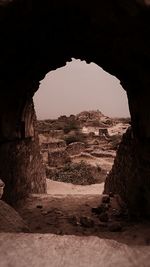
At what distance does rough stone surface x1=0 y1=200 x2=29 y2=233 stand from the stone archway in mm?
1766

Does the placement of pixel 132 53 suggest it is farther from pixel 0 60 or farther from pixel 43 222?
pixel 43 222

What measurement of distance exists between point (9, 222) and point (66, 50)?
299cm

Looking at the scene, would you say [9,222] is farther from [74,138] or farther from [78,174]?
[74,138]

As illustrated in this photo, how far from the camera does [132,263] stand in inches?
76.4

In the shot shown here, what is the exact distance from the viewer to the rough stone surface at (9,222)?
2.60 meters

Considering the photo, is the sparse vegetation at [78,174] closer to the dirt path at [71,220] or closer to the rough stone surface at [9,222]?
the dirt path at [71,220]

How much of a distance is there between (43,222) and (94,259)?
9.48 ft

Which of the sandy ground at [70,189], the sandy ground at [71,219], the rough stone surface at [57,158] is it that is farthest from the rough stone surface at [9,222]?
the rough stone surface at [57,158]

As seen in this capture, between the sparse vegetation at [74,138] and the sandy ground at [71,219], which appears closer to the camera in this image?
the sandy ground at [71,219]

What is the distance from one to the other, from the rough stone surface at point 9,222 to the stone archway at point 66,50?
1766 mm

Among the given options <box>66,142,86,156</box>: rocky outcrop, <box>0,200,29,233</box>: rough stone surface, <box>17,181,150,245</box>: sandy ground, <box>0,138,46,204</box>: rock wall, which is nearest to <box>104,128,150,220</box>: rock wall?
<box>17,181,150,245</box>: sandy ground

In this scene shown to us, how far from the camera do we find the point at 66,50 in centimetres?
484

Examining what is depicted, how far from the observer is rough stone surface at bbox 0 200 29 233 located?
2.60 meters

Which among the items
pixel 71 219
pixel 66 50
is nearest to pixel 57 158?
pixel 71 219
